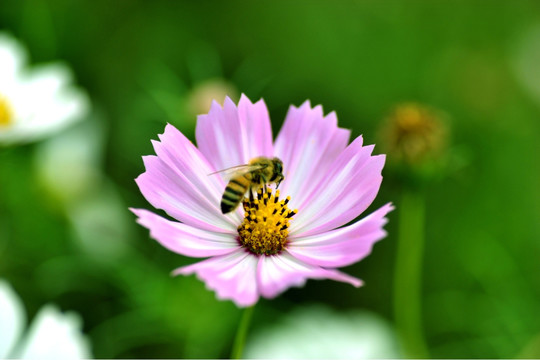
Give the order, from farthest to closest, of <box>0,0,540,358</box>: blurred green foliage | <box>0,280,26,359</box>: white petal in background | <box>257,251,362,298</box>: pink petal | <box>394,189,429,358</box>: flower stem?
1. <box>0,0,540,358</box>: blurred green foliage
2. <box>394,189,429,358</box>: flower stem
3. <box>0,280,26,359</box>: white petal in background
4. <box>257,251,362,298</box>: pink petal

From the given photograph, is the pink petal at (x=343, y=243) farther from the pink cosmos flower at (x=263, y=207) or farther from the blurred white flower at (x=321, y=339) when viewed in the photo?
the blurred white flower at (x=321, y=339)

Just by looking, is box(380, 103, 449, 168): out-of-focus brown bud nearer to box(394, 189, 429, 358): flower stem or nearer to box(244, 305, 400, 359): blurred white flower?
box(394, 189, 429, 358): flower stem

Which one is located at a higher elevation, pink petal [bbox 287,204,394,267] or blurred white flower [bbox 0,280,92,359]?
pink petal [bbox 287,204,394,267]

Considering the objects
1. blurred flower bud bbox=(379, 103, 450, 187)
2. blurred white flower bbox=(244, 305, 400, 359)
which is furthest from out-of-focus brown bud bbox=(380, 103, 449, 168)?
blurred white flower bbox=(244, 305, 400, 359)

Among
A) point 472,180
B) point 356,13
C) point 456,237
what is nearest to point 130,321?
point 456,237

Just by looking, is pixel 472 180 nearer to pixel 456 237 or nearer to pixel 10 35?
pixel 456 237

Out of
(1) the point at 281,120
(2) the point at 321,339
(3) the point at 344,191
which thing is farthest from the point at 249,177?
(1) the point at 281,120

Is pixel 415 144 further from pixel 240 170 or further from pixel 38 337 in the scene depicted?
pixel 38 337
